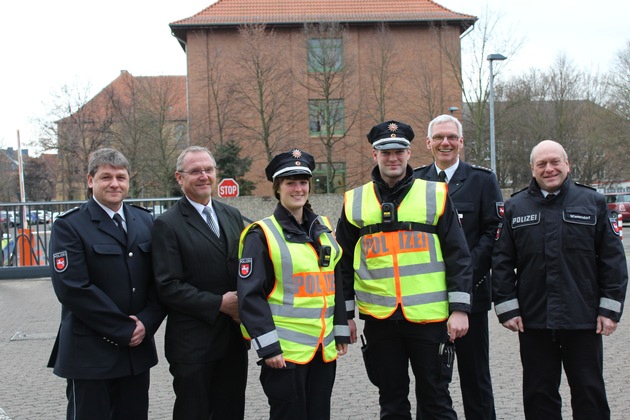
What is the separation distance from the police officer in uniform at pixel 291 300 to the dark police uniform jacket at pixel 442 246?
0.26m

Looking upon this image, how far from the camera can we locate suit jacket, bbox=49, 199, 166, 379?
12.0ft

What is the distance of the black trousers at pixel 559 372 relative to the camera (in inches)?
161

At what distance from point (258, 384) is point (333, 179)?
108 ft

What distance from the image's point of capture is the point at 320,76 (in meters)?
37.8

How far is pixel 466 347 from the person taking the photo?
4.50 metres

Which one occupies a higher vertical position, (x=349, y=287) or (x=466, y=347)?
(x=349, y=287)

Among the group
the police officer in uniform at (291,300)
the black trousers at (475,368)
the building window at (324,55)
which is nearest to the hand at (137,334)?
the police officer in uniform at (291,300)

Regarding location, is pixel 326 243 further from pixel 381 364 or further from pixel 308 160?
pixel 381 364

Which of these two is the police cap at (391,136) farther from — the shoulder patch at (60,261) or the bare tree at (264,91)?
the bare tree at (264,91)

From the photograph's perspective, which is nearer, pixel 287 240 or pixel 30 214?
pixel 287 240

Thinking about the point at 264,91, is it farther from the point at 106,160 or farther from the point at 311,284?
the point at 311,284

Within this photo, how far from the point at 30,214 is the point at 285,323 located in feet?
44.4

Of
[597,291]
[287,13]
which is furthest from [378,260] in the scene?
[287,13]

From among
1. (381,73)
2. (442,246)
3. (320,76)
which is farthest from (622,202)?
(442,246)
